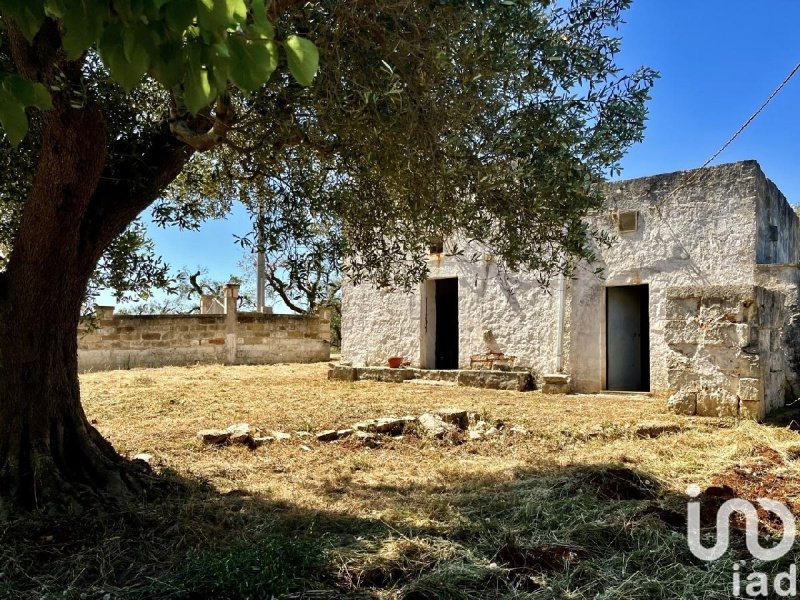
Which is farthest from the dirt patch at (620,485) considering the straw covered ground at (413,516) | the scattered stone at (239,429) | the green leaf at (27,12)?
the green leaf at (27,12)

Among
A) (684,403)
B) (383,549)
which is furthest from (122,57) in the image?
(684,403)

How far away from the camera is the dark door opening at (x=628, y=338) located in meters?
12.9

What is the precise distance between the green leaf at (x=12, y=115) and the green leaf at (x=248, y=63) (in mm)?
675

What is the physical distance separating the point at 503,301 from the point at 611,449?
674cm

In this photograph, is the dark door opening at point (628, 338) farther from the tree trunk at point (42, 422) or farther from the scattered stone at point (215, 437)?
the tree trunk at point (42, 422)

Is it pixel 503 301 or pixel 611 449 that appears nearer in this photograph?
pixel 611 449

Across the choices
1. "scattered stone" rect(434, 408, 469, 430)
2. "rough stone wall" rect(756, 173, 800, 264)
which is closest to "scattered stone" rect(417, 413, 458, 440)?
"scattered stone" rect(434, 408, 469, 430)

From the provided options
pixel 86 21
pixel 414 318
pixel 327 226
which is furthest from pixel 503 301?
pixel 86 21

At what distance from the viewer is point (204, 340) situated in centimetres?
1703

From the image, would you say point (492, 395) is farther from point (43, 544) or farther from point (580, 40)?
point (43, 544)

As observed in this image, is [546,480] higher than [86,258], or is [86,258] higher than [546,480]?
[86,258]

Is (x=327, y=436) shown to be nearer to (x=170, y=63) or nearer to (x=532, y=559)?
(x=532, y=559)

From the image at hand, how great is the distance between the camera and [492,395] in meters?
11.4

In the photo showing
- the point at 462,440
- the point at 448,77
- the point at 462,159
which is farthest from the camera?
the point at 462,440
